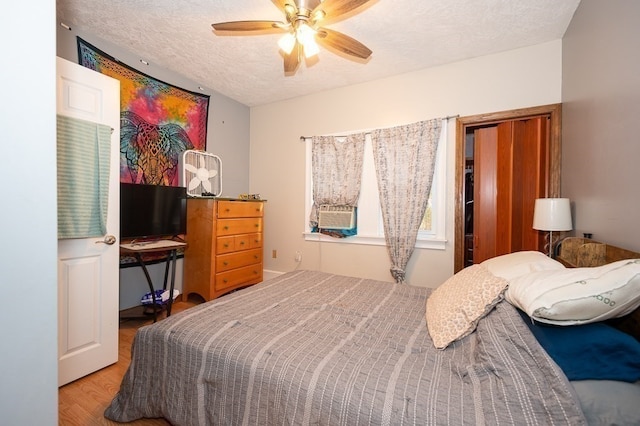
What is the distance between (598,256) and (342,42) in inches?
81.7

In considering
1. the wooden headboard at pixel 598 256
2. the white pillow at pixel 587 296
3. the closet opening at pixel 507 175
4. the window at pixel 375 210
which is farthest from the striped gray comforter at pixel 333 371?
the closet opening at pixel 507 175

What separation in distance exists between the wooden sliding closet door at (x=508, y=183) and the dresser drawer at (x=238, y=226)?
2729 millimetres

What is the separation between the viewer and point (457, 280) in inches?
60.8

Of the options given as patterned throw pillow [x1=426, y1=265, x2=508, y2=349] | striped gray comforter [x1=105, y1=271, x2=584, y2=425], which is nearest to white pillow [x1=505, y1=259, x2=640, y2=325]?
striped gray comforter [x1=105, y1=271, x2=584, y2=425]

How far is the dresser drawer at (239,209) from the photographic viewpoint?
Result: 10.1ft

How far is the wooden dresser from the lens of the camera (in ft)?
9.82

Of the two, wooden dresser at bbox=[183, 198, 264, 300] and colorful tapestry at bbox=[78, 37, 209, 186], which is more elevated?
colorful tapestry at bbox=[78, 37, 209, 186]

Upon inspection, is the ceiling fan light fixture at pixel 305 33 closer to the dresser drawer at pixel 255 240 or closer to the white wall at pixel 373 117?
the white wall at pixel 373 117

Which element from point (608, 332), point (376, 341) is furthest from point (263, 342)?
point (608, 332)

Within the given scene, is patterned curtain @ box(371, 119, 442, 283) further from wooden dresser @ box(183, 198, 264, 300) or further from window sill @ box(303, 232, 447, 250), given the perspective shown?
wooden dresser @ box(183, 198, 264, 300)

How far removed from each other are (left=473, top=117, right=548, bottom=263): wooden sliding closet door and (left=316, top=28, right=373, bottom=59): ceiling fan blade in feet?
6.42

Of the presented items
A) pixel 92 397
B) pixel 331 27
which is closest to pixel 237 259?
pixel 92 397

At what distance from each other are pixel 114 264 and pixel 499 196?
12.4 ft

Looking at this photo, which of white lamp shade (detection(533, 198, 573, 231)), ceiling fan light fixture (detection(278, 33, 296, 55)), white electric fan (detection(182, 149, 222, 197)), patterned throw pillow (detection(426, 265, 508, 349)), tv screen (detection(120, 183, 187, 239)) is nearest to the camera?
patterned throw pillow (detection(426, 265, 508, 349))
